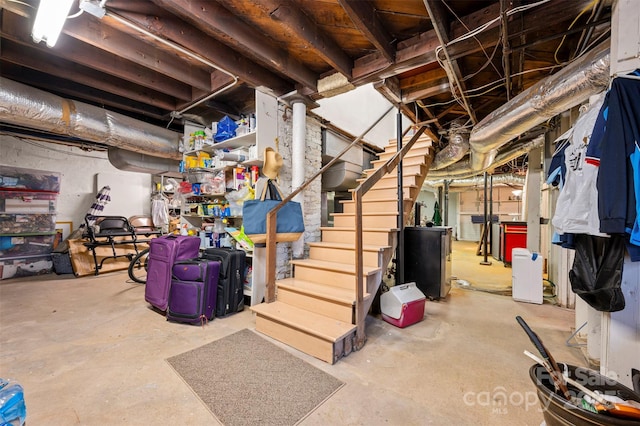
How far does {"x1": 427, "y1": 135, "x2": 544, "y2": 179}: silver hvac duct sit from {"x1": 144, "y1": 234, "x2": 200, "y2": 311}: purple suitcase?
5.02m

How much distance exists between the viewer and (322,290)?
2385mm

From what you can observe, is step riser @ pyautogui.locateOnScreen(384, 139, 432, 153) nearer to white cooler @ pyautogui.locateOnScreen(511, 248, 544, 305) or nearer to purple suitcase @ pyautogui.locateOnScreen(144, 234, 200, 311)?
white cooler @ pyautogui.locateOnScreen(511, 248, 544, 305)

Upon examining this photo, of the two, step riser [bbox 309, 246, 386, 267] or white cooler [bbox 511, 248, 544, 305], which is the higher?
step riser [bbox 309, 246, 386, 267]

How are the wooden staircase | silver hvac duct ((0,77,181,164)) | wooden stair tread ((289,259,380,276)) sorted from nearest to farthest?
the wooden staircase → wooden stair tread ((289,259,380,276)) → silver hvac duct ((0,77,181,164))

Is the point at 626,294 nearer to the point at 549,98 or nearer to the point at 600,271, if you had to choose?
the point at 600,271

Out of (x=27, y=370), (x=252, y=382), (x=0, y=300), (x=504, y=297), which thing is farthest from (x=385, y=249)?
(x=0, y=300)

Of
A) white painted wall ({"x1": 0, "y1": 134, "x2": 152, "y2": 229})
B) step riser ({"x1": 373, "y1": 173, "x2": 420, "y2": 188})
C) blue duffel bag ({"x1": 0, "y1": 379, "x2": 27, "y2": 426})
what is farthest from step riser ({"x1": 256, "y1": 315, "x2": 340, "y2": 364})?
white painted wall ({"x1": 0, "y1": 134, "x2": 152, "y2": 229})

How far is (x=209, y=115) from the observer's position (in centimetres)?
406

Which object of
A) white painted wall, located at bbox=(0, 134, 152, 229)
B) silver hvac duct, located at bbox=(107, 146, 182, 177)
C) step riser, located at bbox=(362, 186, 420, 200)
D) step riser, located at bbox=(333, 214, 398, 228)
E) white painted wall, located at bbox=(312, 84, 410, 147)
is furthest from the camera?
white painted wall, located at bbox=(0, 134, 152, 229)

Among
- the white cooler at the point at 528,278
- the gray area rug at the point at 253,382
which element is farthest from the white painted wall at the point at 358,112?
the white cooler at the point at 528,278

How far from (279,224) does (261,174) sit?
779 millimetres

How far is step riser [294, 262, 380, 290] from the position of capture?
2.41 metres

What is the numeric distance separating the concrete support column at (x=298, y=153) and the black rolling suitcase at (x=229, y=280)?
0.68 metres

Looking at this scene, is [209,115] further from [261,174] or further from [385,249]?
[385,249]
